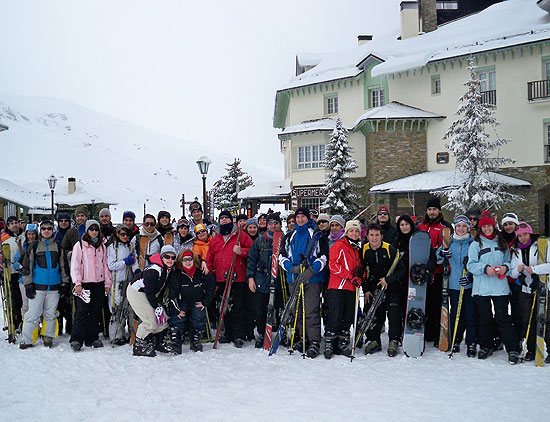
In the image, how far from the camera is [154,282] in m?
6.37

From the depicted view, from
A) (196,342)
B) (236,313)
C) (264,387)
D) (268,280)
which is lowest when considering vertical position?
(264,387)

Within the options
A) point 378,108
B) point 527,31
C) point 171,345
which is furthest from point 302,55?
point 171,345

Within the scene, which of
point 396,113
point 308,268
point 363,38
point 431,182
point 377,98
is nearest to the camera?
point 308,268

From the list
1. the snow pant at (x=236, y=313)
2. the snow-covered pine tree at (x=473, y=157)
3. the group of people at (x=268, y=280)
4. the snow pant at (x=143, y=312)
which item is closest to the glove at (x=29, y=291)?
the group of people at (x=268, y=280)

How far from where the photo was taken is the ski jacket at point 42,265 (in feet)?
22.2

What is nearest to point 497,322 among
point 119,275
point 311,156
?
point 119,275

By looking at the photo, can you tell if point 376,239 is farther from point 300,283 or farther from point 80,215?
point 80,215

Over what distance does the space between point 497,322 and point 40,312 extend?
6427 mm

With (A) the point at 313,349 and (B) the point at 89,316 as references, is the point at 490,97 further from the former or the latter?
(B) the point at 89,316

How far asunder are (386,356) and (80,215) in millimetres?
5671

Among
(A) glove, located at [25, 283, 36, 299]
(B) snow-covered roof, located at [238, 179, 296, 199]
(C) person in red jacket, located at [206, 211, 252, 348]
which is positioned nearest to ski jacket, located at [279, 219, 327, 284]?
(C) person in red jacket, located at [206, 211, 252, 348]

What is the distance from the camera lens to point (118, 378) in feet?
17.7

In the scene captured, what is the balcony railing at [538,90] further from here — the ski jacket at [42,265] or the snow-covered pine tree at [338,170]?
the ski jacket at [42,265]

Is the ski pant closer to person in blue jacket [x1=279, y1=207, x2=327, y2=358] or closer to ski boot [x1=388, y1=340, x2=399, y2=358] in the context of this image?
ski boot [x1=388, y1=340, x2=399, y2=358]
